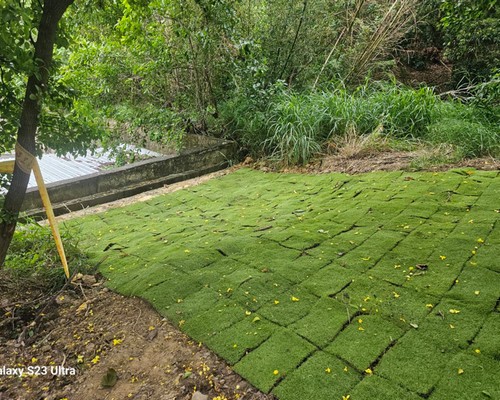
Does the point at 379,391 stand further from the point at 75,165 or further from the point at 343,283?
the point at 75,165

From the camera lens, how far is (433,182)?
388 cm

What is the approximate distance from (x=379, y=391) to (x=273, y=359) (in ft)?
1.62

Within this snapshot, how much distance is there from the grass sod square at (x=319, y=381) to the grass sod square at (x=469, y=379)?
344 mm

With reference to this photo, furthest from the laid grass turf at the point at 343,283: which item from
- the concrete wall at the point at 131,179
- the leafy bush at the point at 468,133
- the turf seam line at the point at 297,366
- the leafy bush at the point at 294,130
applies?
the leafy bush at the point at 294,130

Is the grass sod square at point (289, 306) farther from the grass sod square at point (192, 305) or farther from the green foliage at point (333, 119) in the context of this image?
the green foliage at point (333, 119)

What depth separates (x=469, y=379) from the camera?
1688 millimetres

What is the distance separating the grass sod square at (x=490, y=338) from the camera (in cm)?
180

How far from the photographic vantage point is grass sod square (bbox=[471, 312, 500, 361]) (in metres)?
1.80

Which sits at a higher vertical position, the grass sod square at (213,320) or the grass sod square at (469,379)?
the grass sod square at (469,379)

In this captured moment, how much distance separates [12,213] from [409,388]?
226cm

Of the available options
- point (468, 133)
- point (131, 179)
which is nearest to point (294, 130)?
point (468, 133)

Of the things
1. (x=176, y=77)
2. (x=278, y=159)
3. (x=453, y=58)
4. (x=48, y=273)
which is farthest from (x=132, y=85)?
(x=453, y=58)

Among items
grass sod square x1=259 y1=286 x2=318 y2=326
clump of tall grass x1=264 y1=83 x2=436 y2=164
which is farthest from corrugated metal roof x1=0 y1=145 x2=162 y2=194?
grass sod square x1=259 y1=286 x2=318 y2=326

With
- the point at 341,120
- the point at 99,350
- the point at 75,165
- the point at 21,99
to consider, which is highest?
the point at 21,99
